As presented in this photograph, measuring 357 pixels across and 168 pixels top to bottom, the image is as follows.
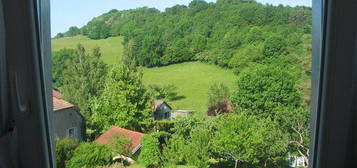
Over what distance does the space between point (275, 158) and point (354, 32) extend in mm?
470

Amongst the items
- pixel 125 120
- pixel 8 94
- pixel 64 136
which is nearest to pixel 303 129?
pixel 125 120

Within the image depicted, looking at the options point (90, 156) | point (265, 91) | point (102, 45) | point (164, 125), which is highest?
point (102, 45)

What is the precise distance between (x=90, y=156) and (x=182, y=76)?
16.1 inches

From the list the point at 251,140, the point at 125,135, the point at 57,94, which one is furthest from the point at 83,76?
the point at 251,140

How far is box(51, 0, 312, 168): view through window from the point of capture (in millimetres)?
1268

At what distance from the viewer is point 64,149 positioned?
131 cm

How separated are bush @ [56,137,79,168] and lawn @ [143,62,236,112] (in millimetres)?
321

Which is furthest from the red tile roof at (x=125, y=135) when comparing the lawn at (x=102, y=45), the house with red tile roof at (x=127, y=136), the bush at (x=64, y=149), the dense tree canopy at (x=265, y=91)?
the dense tree canopy at (x=265, y=91)

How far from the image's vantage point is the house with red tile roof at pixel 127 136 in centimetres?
129

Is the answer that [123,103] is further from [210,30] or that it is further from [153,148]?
[210,30]

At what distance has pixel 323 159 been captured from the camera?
3.94 feet

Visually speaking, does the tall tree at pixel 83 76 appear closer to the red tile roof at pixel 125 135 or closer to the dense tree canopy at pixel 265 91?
the red tile roof at pixel 125 135

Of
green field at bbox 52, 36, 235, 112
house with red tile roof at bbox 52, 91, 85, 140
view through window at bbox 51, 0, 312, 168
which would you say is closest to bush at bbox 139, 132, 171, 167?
view through window at bbox 51, 0, 312, 168

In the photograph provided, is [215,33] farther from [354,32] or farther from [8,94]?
[8,94]
